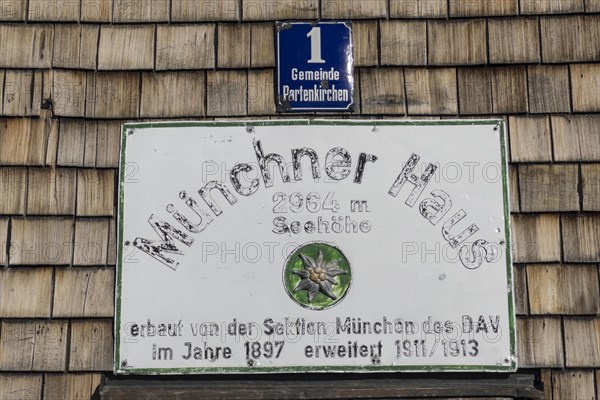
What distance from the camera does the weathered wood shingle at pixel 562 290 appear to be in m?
2.98

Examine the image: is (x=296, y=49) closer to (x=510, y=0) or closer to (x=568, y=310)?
(x=510, y=0)

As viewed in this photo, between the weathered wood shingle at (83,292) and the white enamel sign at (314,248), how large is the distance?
8 centimetres

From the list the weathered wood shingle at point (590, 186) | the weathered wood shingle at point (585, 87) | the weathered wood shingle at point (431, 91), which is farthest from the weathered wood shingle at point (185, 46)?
the weathered wood shingle at point (590, 186)

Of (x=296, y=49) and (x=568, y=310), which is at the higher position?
(x=296, y=49)

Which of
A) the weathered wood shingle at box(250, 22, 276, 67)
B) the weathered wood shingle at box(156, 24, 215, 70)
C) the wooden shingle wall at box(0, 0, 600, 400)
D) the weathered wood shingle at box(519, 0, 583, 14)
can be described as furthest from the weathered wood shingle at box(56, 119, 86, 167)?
the weathered wood shingle at box(519, 0, 583, 14)

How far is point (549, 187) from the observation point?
3037 millimetres

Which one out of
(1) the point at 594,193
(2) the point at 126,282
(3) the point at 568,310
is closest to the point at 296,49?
(2) the point at 126,282

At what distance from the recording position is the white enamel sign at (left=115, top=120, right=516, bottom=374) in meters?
2.93

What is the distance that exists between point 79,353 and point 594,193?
2428 millimetres

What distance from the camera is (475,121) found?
3.06m

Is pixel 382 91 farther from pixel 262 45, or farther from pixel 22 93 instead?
pixel 22 93

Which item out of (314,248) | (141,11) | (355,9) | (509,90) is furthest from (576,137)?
(141,11)

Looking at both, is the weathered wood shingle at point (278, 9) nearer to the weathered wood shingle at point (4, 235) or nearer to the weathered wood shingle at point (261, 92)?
the weathered wood shingle at point (261, 92)

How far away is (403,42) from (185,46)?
1.02 meters
